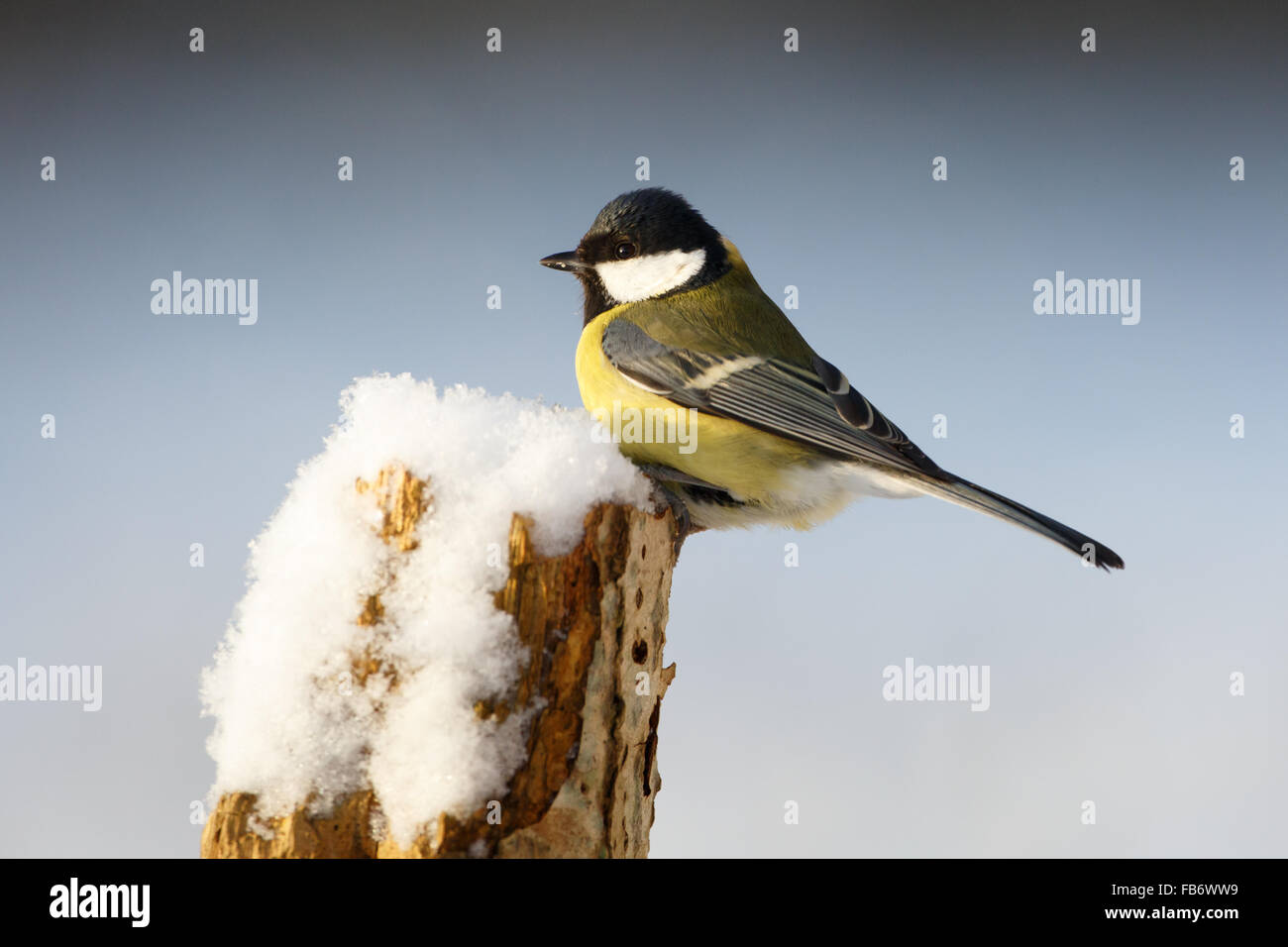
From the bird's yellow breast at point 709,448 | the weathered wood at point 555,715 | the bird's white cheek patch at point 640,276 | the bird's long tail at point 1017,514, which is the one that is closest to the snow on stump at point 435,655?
the weathered wood at point 555,715

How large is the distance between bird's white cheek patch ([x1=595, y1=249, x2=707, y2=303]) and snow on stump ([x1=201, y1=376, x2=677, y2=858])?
0.79 metres

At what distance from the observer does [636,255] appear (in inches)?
84.8

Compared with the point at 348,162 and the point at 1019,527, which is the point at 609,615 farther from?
the point at 348,162

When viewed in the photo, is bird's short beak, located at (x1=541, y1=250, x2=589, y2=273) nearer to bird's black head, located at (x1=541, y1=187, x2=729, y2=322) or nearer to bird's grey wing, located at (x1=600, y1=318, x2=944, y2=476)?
bird's black head, located at (x1=541, y1=187, x2=729, y2=322)

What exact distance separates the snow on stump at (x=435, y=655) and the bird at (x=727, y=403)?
40 centimetres

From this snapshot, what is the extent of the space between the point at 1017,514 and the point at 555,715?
882 millimetres

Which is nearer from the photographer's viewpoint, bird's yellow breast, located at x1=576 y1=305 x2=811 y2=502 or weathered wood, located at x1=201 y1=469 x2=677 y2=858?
weathered wood, located at x1=201 y1=469 x2=677 y2=858

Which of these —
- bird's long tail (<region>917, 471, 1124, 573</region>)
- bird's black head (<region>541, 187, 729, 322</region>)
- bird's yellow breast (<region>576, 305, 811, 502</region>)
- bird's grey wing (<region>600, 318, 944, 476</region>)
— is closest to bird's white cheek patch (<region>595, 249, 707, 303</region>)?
bird's black head (<region>541, 187, 729, 322</region>)

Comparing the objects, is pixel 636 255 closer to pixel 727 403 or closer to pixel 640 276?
pixel 640 276

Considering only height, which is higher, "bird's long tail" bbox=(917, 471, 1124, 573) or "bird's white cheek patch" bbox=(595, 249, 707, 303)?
"bird's white cheek patch" bbox=(595, 249, 707, 303)

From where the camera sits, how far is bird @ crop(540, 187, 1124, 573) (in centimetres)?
180

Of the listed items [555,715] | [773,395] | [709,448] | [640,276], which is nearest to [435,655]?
[555,715]
